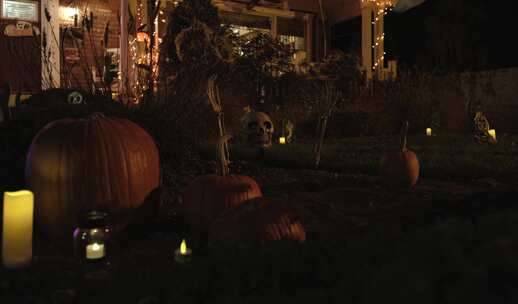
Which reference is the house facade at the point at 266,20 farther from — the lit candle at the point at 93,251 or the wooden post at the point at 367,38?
the lit candle at the point at 93,251

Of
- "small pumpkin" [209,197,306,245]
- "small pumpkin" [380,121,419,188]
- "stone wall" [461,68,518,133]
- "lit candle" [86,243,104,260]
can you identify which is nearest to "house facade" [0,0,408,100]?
"stone wall" [461,68,518,133]

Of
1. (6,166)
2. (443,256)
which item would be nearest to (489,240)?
(443,256)

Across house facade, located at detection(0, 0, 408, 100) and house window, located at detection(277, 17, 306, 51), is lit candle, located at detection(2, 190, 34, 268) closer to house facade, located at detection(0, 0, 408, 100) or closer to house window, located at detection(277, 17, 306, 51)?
house facade, located at detection(0, 0, 408, 100)

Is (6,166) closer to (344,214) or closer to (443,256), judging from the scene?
(344,214)

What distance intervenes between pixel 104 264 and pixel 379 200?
A: 1.97 meters

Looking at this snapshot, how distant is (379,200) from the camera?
3.30 meters

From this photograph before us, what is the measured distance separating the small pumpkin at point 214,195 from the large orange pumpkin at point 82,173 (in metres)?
0.28

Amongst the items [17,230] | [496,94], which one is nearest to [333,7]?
[496,94]

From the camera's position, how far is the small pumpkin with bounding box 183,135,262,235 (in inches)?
97.8

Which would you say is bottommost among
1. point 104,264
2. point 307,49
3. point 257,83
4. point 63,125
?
point 104,264

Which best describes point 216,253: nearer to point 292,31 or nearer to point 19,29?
point 19,29

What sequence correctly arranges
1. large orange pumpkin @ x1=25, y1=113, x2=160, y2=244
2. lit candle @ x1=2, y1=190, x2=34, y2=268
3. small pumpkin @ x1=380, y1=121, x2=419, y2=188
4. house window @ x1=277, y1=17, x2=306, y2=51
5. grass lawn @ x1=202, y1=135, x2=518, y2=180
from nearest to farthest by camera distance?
lit candle @ x1=2, y1=190, x2=34, y2=268 → large orange pumpkin @ x1=25, y1=113, x2=160, y2=244 → small pumpkin @ x1=380, y1=121, x2=419, y2=188 → grass lawn @ x1=202, y1=135, x2=518, y2=180 → house window @ x1=277, y1=17, x2=306, y2=51

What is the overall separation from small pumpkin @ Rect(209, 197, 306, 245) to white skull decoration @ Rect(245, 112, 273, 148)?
2.97 m

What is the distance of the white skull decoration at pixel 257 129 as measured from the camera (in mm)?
5094
